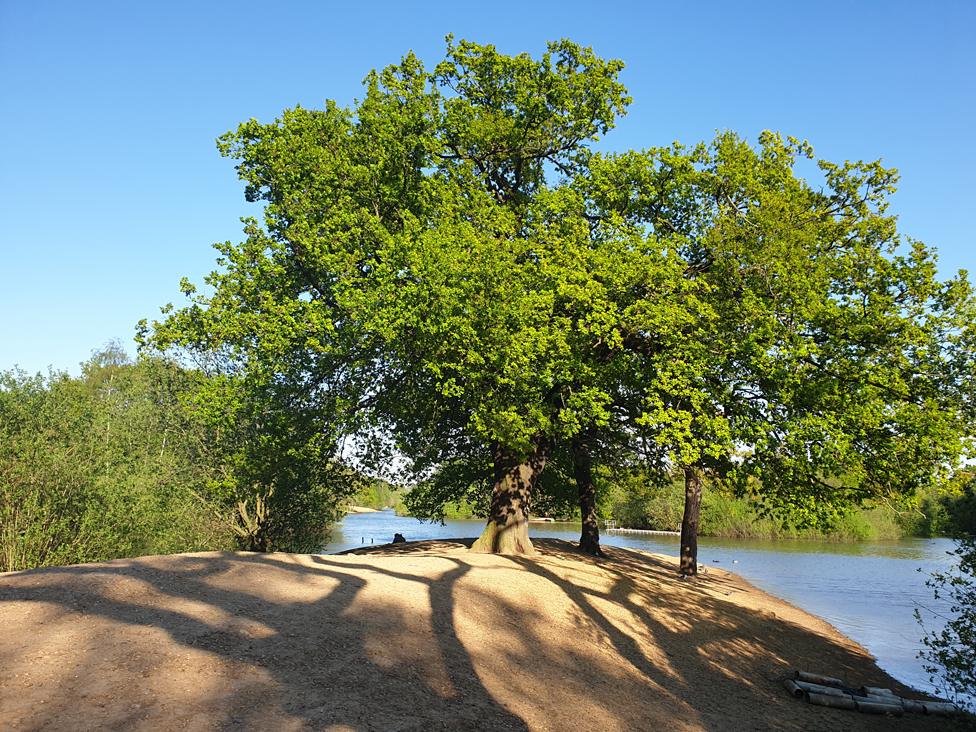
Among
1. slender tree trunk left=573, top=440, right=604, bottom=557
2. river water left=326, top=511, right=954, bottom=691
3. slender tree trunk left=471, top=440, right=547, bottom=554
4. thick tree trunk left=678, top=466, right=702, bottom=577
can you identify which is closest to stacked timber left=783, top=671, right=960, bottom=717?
river water left=326, top=511, right=954, bottom=691

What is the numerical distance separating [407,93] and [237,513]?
20.1 meters

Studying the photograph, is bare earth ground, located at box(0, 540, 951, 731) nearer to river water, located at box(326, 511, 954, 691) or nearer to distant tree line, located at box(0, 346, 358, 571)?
river water, located at box(326, 511, 954, 691)

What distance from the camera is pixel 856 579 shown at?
129 ft

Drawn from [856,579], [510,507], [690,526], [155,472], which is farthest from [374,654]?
[856,579]

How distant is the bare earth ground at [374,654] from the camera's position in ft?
30.1

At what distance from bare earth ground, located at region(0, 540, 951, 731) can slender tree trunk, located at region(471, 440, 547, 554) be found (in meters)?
4.57

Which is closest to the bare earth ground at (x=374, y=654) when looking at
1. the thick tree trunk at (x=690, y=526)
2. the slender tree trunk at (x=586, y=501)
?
the thick tree trunk at (x=690, y=526)

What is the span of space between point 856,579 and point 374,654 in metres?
37.5

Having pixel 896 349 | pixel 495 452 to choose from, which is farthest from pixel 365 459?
pixel 896 349

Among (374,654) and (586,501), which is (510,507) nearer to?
(586,501)

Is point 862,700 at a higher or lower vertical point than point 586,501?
lower

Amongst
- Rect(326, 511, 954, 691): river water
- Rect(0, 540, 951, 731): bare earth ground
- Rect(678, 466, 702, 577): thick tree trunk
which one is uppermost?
Rect(678, 466, 702, 577): thick tree trunk

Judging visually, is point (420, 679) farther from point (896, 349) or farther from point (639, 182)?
point (639, 182)

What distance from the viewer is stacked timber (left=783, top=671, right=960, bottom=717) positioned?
581 inches
